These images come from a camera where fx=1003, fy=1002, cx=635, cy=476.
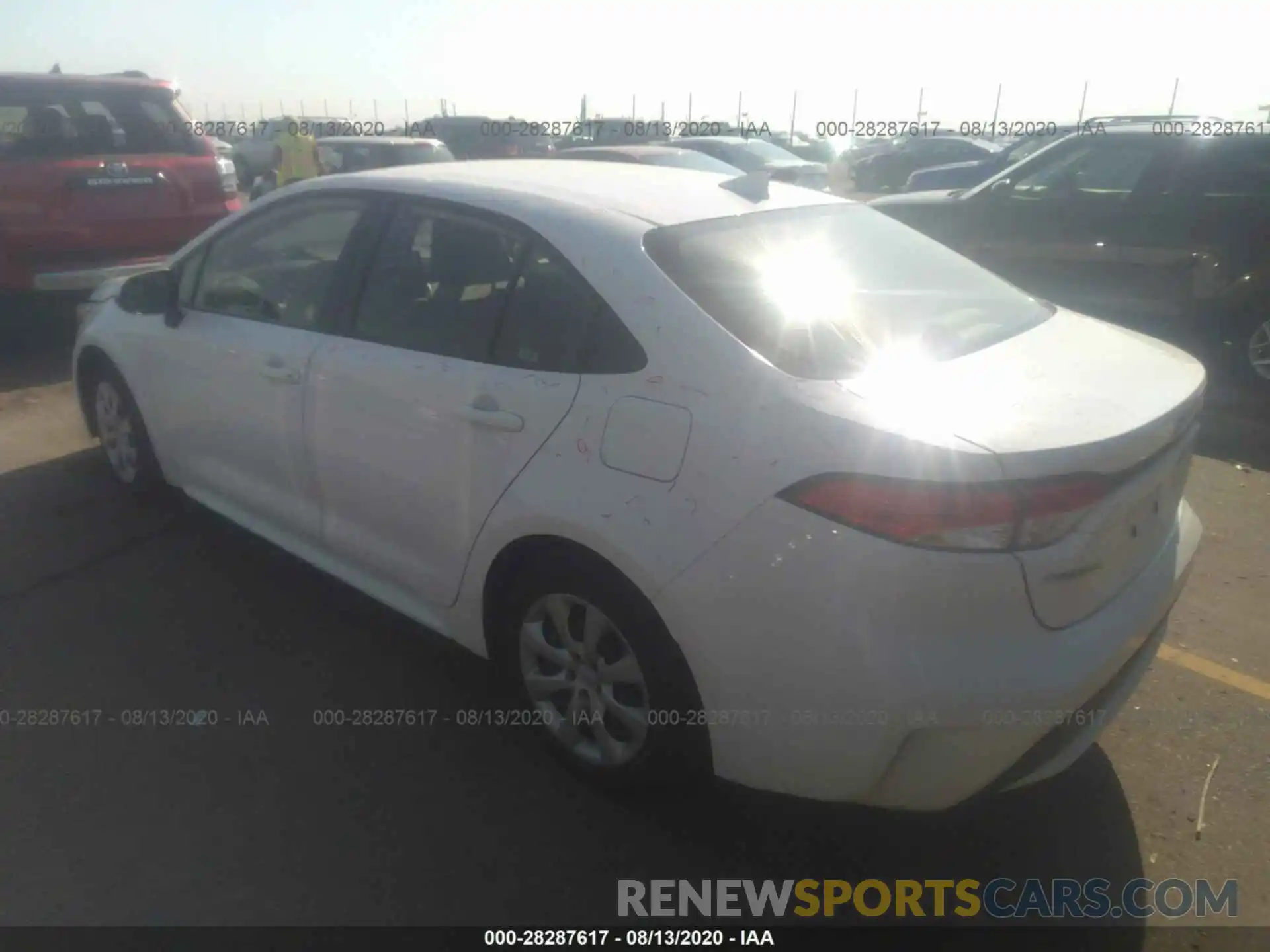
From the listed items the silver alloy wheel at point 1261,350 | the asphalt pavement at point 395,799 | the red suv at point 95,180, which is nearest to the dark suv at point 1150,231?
the silver alloy wheel at point 1261,350

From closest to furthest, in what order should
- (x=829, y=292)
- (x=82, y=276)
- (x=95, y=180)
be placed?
1. (x=829, y=292)
2. (x=82, y=276)
3. (x=95, y=180)

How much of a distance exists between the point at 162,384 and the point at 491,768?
229cm

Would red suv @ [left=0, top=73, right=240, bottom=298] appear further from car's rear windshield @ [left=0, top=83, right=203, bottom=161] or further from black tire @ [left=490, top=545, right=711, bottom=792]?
black tire @ [left=490, top=545, right=711, bottom=792]

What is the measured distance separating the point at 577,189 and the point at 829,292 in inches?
35.0

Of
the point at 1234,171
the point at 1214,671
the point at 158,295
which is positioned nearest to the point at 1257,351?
the point at 1234,171

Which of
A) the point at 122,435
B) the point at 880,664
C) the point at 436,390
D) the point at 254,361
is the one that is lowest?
the point at 122,435

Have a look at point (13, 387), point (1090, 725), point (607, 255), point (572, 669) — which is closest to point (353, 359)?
point (607, 255)

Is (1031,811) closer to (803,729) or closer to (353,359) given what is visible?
(803,729)

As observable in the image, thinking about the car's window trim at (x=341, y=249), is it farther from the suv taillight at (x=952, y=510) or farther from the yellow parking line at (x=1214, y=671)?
the yellow parking line at (x=1214, y=671)

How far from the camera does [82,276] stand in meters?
6.89

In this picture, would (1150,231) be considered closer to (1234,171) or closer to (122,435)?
(1234,171)

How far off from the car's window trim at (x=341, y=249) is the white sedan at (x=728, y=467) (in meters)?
0.02

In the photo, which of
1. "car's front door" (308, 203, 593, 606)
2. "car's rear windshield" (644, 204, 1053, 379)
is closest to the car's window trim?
"car's front door" (308, 203, 593, 606)

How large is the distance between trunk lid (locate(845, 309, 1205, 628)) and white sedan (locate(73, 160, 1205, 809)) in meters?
0.01
